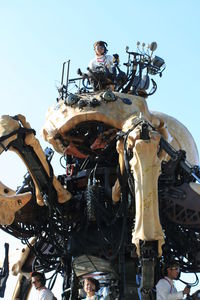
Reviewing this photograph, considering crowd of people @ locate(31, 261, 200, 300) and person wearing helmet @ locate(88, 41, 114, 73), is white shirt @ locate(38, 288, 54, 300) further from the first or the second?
person wearing helmet @ locate(88, 41, 114, 73)

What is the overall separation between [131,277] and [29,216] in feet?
6.66

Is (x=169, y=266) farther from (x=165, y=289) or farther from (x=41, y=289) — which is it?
(x=41, y=289)

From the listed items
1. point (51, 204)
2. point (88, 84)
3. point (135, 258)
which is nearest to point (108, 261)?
point (135, 258)

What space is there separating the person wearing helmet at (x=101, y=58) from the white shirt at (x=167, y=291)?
196 inches

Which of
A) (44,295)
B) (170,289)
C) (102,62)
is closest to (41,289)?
(44,295)

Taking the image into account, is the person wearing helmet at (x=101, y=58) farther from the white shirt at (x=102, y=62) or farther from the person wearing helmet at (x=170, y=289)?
the person wearing helmet at (x=170, y=289)

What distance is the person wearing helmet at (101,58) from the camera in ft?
44.5

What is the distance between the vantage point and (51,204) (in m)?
12.1

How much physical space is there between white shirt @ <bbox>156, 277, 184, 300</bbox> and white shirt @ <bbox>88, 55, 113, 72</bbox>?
500 cm

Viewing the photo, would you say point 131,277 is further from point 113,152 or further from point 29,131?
point 29,131

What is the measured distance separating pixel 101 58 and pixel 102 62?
0.14m

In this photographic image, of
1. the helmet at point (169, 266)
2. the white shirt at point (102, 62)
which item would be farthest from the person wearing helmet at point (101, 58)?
the helmet at point (169, 266)

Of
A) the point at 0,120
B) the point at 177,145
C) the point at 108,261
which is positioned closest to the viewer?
the point at 0,120

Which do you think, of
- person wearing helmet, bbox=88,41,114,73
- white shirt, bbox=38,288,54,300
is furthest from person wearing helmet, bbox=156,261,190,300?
person wearing helmet, bbox=88,41,114,73
